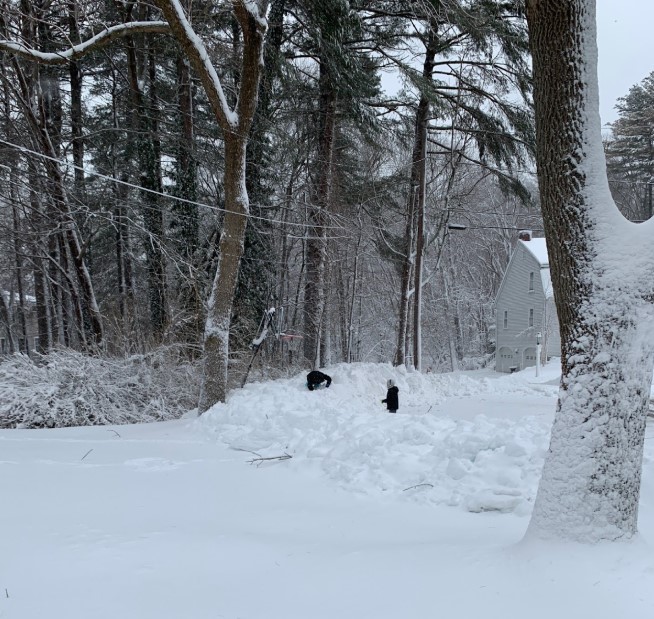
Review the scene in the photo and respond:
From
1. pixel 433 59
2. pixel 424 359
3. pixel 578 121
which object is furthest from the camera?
pixel 424 359

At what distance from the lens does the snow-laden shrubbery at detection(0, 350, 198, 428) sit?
9.49 meters

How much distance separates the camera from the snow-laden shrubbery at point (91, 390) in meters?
9.49

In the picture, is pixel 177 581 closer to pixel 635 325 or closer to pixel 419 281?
pixel 635 325

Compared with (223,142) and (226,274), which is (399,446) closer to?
(226,274)

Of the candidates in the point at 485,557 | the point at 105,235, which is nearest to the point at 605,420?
the point at 485,557

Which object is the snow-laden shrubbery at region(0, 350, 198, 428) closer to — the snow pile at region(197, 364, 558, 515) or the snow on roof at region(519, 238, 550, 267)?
the snow pile at region(197, 364, 558, 515)

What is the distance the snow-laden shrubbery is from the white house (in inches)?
825

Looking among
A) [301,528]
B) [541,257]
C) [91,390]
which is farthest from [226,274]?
[541,257]

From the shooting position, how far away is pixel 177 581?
3.01 meters

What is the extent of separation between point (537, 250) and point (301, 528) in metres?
27.8

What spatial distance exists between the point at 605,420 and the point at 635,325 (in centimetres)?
57

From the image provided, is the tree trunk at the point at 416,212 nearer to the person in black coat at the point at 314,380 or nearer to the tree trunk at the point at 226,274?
the person in black coat at the point at 314,380

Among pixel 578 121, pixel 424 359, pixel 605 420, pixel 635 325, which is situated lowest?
pixel 424 359

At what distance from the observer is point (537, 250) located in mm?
28875
